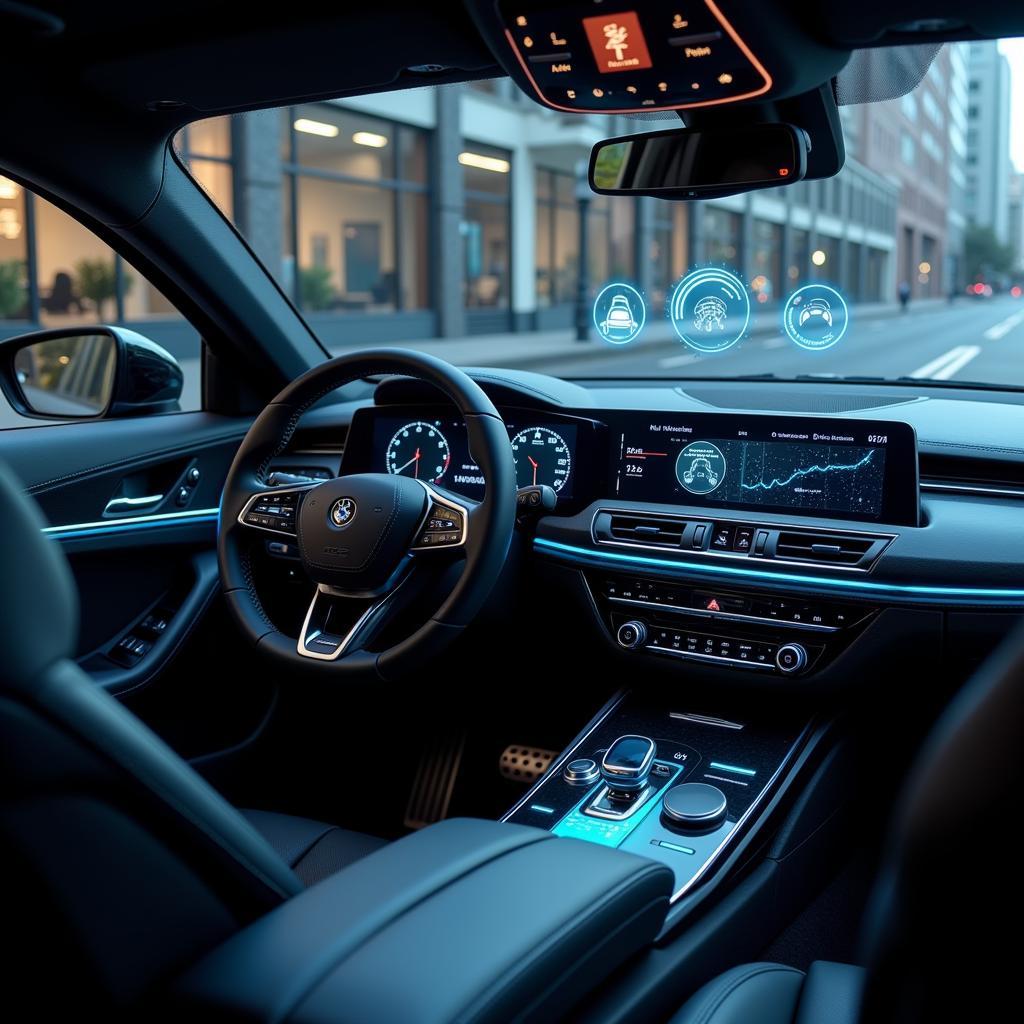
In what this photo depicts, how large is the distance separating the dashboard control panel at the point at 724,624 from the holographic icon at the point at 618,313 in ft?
2.66

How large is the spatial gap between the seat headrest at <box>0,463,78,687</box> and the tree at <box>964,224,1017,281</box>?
6.54 metres

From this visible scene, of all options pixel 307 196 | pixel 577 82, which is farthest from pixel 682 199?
pixel 307 196

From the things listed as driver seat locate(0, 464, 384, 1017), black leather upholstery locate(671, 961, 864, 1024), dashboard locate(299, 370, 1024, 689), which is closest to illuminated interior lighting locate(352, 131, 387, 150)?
dashboard locate(299, 370, 1024, 689)

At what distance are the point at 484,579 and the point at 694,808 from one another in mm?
734

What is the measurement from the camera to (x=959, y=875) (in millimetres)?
672

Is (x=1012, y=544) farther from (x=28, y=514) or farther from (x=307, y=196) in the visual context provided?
(x=307, y=196)

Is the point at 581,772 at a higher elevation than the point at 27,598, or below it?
below

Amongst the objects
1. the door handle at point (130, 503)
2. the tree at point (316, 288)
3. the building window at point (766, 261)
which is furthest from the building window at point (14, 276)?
the door handle at point (130, 503)

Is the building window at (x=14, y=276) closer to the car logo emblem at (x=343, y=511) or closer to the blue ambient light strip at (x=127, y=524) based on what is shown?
the blue ambient light strip at (x=127, y=524)

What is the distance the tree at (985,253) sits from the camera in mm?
6879

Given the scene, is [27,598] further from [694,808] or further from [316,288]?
[316,288]

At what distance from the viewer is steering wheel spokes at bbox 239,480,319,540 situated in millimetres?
2311

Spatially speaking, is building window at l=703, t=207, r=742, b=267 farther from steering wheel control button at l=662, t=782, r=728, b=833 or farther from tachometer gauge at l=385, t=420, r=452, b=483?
steering wheel control button at l=662, t=782, r=728, b=833

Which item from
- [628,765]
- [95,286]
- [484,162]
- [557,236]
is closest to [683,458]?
[628,765]
